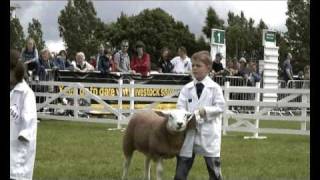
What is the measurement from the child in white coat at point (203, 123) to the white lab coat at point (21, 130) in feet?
6.09

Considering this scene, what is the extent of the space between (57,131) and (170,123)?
28.2ft

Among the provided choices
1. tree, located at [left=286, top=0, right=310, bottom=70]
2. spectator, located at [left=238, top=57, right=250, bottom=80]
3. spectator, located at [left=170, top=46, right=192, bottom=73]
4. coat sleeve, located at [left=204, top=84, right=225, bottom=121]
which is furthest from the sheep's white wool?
tree, located at [left=286, top=0, right=310, bottom=70]

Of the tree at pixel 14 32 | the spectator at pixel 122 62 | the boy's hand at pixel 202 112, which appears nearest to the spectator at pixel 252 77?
the spectator at pixel 122 62

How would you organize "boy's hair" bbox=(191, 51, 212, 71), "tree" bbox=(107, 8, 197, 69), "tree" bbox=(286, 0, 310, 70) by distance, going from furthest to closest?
"tree" bbox=(107, 8, 197, 69) → "tree" bbox=(286, 0, 310, 70) → "boy's hair" bbox=(191, 51, 212, 71)

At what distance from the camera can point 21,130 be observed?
17.7ft

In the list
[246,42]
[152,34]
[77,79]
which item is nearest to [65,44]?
[152,34]

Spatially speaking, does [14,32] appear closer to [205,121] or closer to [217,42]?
[217,42]

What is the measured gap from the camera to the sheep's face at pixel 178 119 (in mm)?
6676

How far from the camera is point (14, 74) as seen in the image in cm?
541

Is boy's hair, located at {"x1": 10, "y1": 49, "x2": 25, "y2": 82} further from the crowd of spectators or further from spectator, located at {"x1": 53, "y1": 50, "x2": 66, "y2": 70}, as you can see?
spectator, located at {"x1": 53, "y1": 50, "x2": 66, "y2": 70}

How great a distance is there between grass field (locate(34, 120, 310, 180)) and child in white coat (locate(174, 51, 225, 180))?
2098 mm

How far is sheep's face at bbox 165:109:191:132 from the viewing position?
21.9ft

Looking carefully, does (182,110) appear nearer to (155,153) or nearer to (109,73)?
(155,153)

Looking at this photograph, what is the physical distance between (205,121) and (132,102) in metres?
10.2
